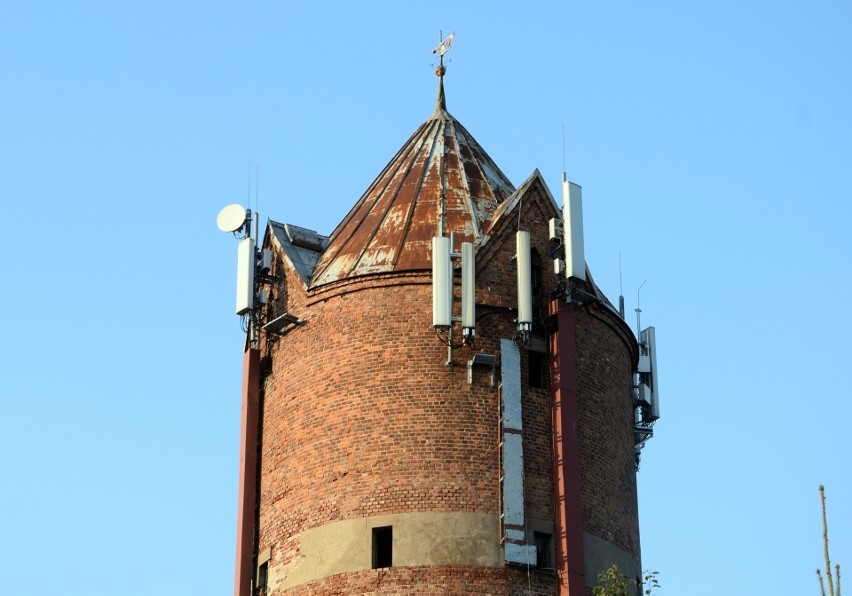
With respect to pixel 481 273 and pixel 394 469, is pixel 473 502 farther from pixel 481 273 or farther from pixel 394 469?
pixel 481 273

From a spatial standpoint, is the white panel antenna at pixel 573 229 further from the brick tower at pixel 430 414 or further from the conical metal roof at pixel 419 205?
the conical metal roof at pixel 419 205

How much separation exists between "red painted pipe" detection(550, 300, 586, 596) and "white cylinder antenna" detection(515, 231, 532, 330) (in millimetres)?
1177

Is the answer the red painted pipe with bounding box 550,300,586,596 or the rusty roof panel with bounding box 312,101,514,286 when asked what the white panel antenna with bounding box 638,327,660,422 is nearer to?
the red painted pipe with bounding box 550,300,586,596

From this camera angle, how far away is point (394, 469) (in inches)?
1644

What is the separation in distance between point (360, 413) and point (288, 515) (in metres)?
3.49

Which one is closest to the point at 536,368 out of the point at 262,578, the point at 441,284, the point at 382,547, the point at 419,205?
the point at 441,284

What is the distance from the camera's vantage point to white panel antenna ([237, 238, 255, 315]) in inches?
1817

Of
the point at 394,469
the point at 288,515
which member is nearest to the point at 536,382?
the point at 394,469

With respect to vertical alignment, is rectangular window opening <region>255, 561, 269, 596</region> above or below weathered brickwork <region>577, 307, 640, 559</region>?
below

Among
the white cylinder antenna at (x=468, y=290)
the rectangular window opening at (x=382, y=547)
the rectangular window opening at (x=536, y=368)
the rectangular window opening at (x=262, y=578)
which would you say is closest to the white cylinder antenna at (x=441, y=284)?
the white cylinder antenna at (x=468, y=290)

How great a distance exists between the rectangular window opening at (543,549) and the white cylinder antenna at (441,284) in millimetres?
6082

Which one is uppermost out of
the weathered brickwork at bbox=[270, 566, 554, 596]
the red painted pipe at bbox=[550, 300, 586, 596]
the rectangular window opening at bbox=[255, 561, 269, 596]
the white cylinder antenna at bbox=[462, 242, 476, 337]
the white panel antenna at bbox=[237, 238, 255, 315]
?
the white panel antenna at bbox=[237, 238, 255, 315]

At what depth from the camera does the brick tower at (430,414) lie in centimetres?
4112

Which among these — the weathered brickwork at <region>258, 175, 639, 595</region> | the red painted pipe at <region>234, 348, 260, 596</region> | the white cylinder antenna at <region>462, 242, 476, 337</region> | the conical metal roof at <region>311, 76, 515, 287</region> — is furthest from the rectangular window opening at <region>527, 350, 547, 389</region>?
the red painted pipe at <region>234, 348, 260, 596</region>
